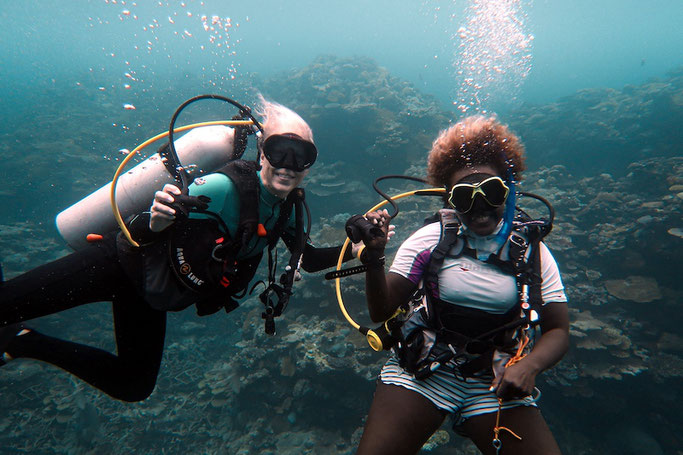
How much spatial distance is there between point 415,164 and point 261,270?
8.73 metres

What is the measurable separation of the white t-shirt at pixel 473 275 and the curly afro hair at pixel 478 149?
522 millimetres

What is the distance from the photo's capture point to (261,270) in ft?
41.0

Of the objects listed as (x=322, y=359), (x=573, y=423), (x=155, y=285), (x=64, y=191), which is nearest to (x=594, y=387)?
(x=573, y=423)

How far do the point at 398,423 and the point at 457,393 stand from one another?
484mm

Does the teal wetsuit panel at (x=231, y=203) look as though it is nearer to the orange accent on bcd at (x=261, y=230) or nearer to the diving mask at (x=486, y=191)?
the orange accent on bcd at (x=261, y=230)

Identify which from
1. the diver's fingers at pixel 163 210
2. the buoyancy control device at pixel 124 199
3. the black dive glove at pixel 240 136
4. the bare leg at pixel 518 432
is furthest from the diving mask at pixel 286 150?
the bare leg at pixel 518 432

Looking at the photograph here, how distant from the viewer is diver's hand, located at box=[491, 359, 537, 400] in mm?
1689

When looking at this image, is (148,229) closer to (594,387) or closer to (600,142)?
(594,387)

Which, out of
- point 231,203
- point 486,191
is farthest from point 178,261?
point 486,191

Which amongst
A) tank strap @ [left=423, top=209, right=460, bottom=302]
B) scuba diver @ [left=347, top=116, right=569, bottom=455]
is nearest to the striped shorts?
scuba diver @ [left=347, top=116, right=569, bottom=455]

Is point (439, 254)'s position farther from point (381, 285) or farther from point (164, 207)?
point (164, 207)

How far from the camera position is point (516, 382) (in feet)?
5.55

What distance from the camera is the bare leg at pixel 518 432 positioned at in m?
1.68

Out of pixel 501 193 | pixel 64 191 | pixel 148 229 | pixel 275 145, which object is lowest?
pixel 64 191
